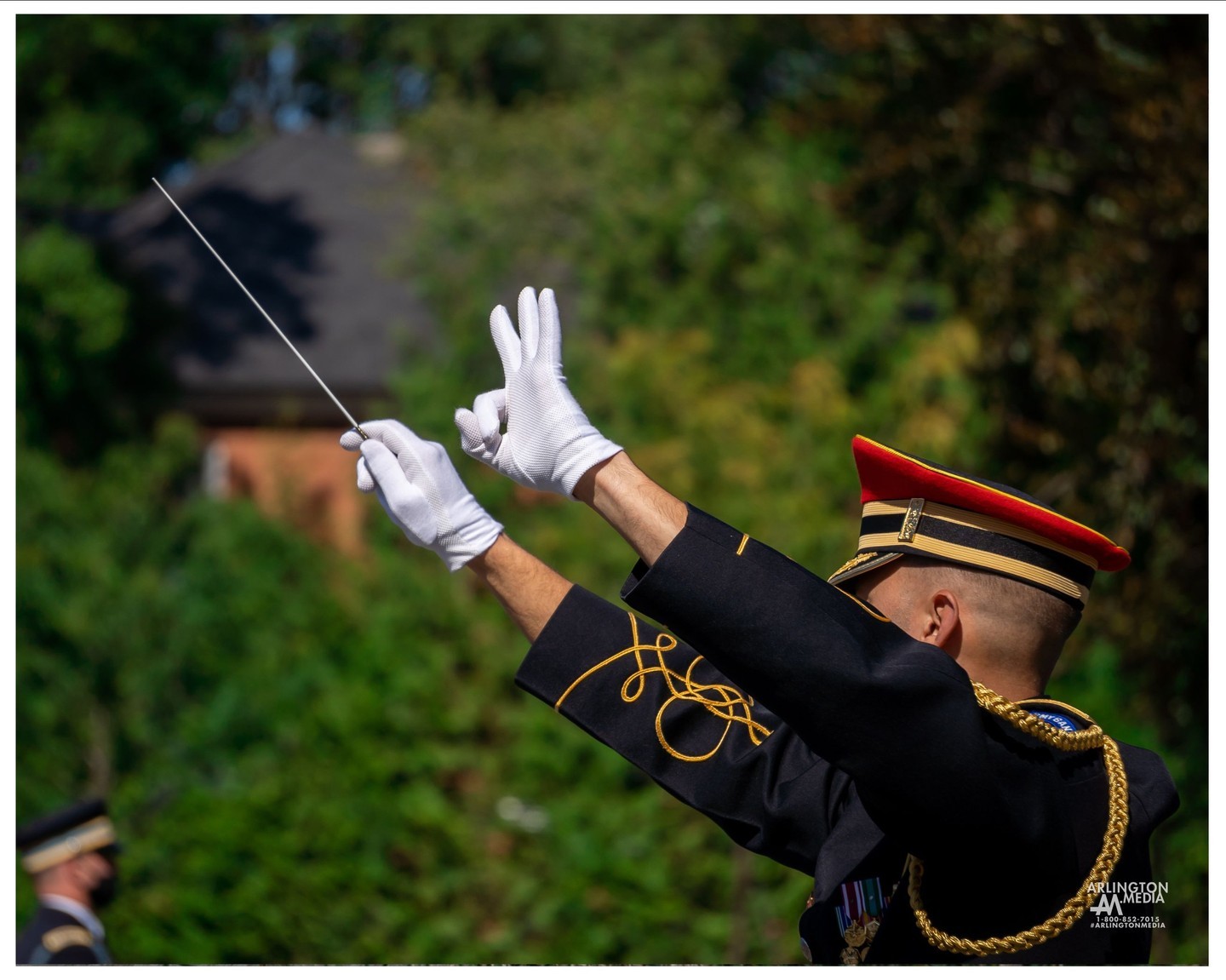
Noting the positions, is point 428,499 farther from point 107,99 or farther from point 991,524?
point 107,99

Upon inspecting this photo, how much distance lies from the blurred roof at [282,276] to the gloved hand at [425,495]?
10.5 m

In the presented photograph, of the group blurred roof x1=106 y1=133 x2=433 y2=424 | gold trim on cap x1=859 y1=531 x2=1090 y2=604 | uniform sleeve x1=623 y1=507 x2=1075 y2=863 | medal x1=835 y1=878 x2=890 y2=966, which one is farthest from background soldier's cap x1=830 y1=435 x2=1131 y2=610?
blurred roof x1=106 y1=133 x2=433 y2=424

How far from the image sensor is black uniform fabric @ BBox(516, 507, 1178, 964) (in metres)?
1.61

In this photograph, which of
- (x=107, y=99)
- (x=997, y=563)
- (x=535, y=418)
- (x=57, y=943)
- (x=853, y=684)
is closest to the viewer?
(x=853, y=684)

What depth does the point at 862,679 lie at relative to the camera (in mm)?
1598

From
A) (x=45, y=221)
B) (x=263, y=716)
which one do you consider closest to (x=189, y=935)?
(x=263, y=716)

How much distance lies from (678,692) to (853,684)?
615 millimetres

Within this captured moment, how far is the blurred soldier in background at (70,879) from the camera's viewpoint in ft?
14.6

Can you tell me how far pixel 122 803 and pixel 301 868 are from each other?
1.55 meters

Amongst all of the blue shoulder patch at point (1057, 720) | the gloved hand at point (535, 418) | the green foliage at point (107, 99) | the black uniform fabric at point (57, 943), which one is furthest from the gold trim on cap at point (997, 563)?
the green foliage at point (107, 99)

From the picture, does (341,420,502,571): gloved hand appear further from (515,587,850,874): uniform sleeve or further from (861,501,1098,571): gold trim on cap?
(861,501,1098,571): gold trim on cap

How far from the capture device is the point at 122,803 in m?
7.61

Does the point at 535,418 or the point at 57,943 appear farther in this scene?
the point at 57,943

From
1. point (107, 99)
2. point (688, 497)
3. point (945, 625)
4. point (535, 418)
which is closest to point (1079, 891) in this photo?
point (945, 625)
